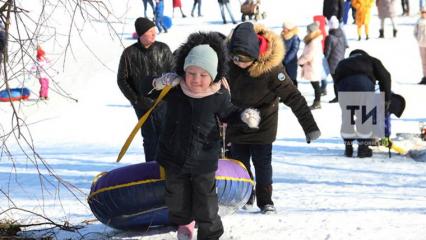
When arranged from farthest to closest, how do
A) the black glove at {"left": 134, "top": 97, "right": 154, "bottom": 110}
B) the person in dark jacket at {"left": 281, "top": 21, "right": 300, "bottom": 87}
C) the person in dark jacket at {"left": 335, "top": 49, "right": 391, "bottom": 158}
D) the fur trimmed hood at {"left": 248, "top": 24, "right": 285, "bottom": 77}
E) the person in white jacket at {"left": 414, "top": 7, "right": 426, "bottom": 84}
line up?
the person in white jacket at {"left": 414, "top": 7, "right": 426, "bottom": 84} < the person in dark jacket at {"left": 281, "top": 21, "right": 300, "bottom": 87} < the person in dark jacket at {"left": 335, "top": 49, "right": 391, "bottom": 158} < the black glove at {"left": 134, "top": 97, "right": 154, "bottom": 110} < the fur trimmed hood at {"left": 248, "top": 24, "right": 285, "bottom": 77}

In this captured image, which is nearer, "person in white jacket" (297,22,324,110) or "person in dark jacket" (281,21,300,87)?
"person in dark jacket" (281,21,300,87)

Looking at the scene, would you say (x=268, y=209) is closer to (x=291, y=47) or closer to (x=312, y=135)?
(x=312, y=135)

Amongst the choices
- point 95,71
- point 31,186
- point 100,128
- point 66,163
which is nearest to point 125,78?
point 31,186

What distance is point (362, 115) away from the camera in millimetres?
10531

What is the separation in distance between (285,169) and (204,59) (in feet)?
15.5

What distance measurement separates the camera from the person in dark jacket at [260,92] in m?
6.18

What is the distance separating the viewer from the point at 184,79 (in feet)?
17.0

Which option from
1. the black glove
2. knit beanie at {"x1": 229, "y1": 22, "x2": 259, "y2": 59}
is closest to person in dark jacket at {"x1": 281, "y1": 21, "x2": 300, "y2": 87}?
the black glove

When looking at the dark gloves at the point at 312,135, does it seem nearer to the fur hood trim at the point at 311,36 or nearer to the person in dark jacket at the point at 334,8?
the fur hood trim at the point at 311,36

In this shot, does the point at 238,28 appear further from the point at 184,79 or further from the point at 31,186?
the point at 31,186

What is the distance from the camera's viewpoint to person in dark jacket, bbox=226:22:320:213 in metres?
6.18

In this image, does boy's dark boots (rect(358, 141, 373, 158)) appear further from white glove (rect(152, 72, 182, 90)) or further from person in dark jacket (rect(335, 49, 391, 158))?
white glove (rect(152, 72, 182, 90))

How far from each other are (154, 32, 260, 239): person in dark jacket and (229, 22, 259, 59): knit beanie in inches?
32.7

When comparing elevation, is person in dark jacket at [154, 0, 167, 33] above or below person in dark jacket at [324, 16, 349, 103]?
above
